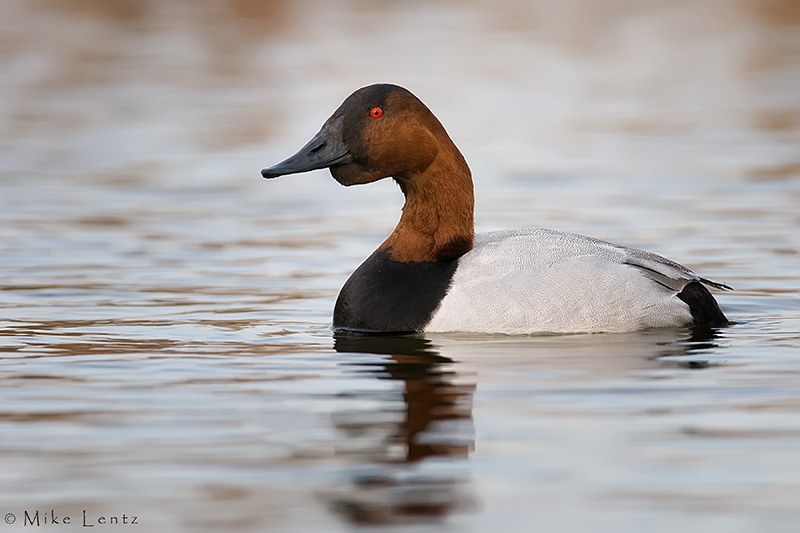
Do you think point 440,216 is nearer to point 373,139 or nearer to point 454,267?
point 454,267

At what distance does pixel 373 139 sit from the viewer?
25.6ft

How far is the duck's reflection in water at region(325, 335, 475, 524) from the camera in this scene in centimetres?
456

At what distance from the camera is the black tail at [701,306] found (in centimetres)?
780

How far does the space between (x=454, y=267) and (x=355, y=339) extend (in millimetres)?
655

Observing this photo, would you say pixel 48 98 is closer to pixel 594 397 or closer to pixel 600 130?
pixel 600 130

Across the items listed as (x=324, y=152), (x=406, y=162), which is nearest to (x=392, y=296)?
(x=406, y=162)

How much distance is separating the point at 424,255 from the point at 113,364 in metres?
1.89

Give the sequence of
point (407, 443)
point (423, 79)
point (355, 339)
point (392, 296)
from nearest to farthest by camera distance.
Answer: point (407, 443), point (355, 339), point (392, 296), point (423, 79)

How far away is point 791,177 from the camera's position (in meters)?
13.6

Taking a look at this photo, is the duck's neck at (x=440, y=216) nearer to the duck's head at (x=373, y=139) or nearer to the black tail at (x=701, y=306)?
the duck's head at (x=373, y=139)

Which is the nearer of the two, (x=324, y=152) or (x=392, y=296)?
(x=392, y=296)

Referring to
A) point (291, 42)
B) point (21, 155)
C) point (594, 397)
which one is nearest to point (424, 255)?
point (594, 397)

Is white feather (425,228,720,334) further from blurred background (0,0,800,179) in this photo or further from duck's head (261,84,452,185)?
blurred background (0,0,800,179)

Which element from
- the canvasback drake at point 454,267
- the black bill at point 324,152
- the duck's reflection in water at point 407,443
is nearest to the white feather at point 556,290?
the canvasback drake at point 454,267
